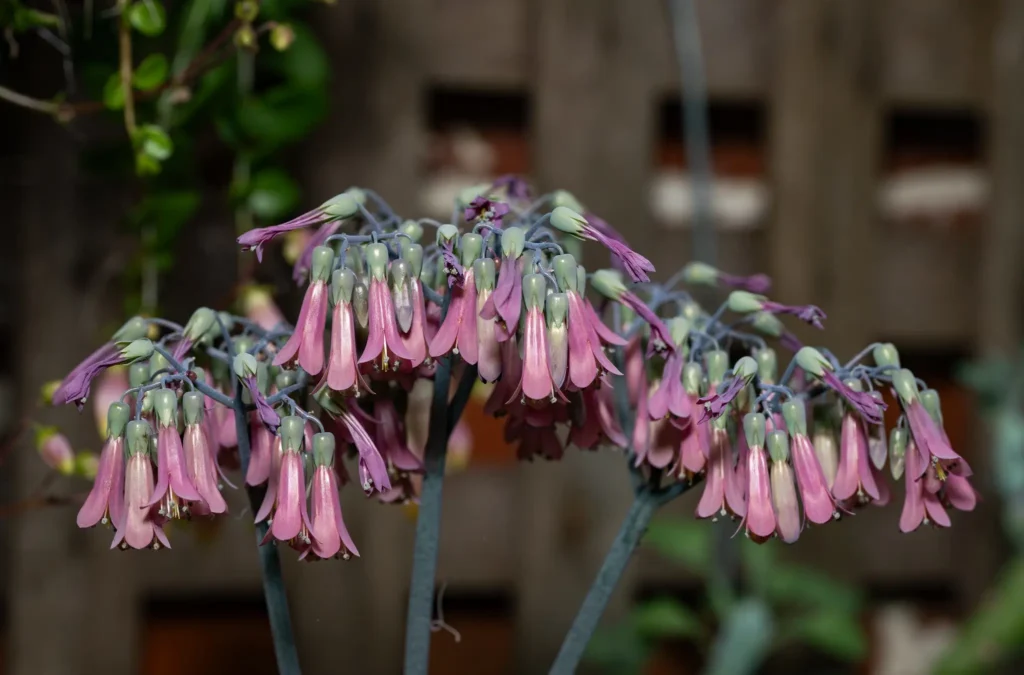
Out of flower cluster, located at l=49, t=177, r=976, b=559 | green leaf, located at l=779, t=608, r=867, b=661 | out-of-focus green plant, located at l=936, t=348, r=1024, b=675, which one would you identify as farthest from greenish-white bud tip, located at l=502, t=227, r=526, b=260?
out-of-focus green plant, located at l=936, t=348, r=1024, b=675

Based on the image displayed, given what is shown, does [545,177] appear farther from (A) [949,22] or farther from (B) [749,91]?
(A) [949,22]

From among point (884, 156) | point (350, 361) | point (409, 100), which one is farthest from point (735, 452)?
point (884, 156)

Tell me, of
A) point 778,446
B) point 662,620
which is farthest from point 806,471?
point 662,620

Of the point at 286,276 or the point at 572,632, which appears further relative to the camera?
the point at 286,276

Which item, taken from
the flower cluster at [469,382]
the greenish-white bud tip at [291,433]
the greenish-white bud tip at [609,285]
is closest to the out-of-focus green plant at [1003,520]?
the flower cluster at [469,382]

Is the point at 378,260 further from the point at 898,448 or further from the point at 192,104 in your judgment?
the point at 192,104

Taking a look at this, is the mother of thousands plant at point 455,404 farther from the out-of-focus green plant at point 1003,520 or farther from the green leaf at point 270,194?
the out-of-focus green plant at point 1003,520
